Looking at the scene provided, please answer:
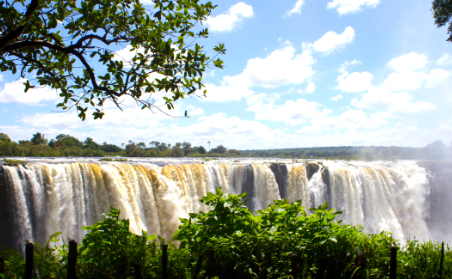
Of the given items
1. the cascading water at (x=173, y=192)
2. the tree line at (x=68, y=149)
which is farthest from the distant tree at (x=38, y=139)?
the cascading water at (x=173, y=192)

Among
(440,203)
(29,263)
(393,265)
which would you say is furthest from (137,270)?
(440,203)

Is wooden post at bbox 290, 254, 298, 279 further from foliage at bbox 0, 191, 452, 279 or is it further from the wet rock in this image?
the wet rock

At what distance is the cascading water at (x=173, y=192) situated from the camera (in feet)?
32.0

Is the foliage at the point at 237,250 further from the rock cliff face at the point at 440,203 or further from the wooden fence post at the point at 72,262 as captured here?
the rock cliff face at the point at 440,203

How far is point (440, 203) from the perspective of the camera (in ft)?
66.0

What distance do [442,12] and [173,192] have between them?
10.9 metres

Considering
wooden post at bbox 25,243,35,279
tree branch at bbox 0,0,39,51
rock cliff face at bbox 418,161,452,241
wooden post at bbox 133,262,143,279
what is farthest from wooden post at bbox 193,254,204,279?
rock cliff face at bbox 418,161,452,241

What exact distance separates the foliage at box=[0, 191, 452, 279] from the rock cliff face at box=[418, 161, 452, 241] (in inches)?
822

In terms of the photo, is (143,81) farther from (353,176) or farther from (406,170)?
(406,170)

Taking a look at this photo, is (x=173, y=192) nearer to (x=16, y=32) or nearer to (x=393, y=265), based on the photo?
(x=16, y=32)

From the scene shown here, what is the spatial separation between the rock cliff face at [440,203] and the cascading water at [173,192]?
0.40m

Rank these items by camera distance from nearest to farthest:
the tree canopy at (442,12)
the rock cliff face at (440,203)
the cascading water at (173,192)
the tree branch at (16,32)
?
the tree branch at (16,32) → the tree canopy at (442,12) → the cascading water at (173,192) → the rock cliff face at (440,203)

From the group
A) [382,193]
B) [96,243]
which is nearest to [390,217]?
[382,193]

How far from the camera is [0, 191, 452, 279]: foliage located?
2.13 meters
